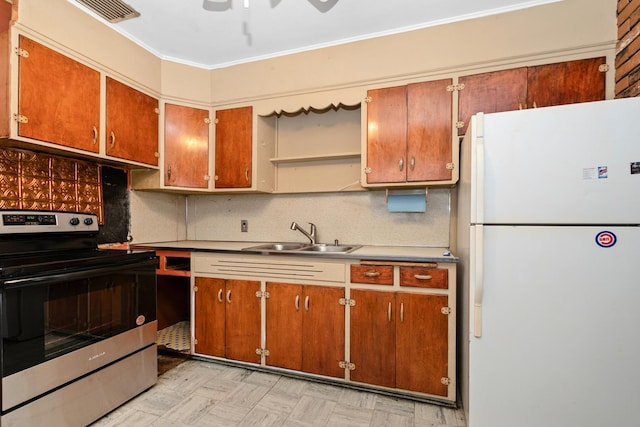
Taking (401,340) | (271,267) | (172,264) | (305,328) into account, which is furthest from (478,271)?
(172,264)

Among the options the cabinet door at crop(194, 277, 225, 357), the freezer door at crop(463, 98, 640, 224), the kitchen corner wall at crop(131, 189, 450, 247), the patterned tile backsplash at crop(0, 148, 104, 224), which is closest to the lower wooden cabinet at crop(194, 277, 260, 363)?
the cabinet door at crop(194, 277, 225, 357)

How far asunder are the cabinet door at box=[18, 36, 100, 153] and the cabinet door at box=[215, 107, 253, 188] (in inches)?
35.6

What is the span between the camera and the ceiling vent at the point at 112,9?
6.25 feet

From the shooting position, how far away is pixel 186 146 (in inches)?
105

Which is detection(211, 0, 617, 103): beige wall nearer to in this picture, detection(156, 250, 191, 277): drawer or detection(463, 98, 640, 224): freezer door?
detection(463, 98, 640, 224): freezer door

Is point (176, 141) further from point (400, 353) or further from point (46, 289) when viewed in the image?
point (400, 353)

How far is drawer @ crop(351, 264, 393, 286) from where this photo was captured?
196cm

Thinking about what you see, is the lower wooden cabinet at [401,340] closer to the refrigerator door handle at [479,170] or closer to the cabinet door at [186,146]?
the refrigerator door handle at [479,170]

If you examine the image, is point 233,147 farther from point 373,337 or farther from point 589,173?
point 589,173

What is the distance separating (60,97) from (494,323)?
9.08 ft

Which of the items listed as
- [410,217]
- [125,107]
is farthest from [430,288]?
[125,107]

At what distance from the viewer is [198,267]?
2.41 m

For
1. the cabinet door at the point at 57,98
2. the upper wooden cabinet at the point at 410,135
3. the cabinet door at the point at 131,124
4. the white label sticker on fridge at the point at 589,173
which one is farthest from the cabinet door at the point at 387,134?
the cabinet door at the point at 57,98

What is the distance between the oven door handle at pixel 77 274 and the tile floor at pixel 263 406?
2.81ft
